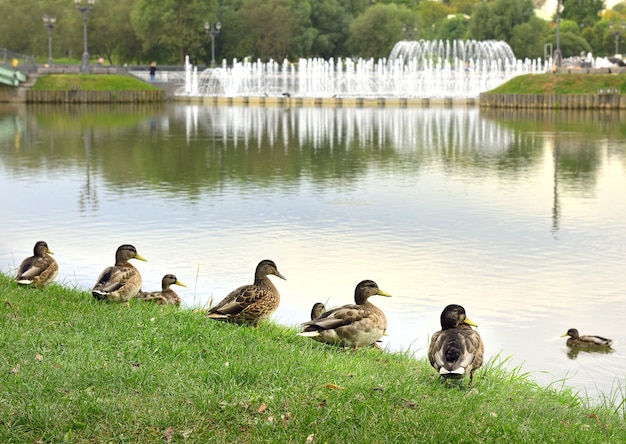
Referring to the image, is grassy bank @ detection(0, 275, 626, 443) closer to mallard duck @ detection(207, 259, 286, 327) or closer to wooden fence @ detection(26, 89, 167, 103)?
mallard duck @ detection(207, 259, 286, 327)

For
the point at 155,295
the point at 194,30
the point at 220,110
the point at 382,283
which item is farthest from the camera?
the point at 194,30

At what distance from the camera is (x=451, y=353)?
805 cm

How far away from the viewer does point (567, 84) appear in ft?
201

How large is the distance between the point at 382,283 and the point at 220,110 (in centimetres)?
4758

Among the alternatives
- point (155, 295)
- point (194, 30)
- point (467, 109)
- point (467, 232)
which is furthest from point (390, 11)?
point (155, 295)

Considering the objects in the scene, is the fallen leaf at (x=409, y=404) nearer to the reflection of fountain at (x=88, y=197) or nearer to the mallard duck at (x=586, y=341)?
the mallard duck at (x=586, y=341)

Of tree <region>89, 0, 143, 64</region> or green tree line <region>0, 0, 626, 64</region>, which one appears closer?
green tree line <region>0, 0, 626, 64</region>

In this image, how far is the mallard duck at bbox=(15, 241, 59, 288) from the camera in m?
11.4

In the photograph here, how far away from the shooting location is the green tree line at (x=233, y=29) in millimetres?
88812

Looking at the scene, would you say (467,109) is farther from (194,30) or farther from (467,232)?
(467,232)

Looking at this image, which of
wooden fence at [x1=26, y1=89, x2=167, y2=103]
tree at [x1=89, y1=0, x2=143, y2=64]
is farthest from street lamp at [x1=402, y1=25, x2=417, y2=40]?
wooden fence at [x1=26, y1=89, x2=167, y2=103]

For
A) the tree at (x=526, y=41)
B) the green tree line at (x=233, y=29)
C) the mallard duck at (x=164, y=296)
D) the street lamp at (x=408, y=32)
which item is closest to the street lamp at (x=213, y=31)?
the green tree line at (x=233, y=29)

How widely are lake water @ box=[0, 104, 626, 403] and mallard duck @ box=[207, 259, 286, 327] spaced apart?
1.55 metres

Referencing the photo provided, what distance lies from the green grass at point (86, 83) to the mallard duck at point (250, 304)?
61125mm
